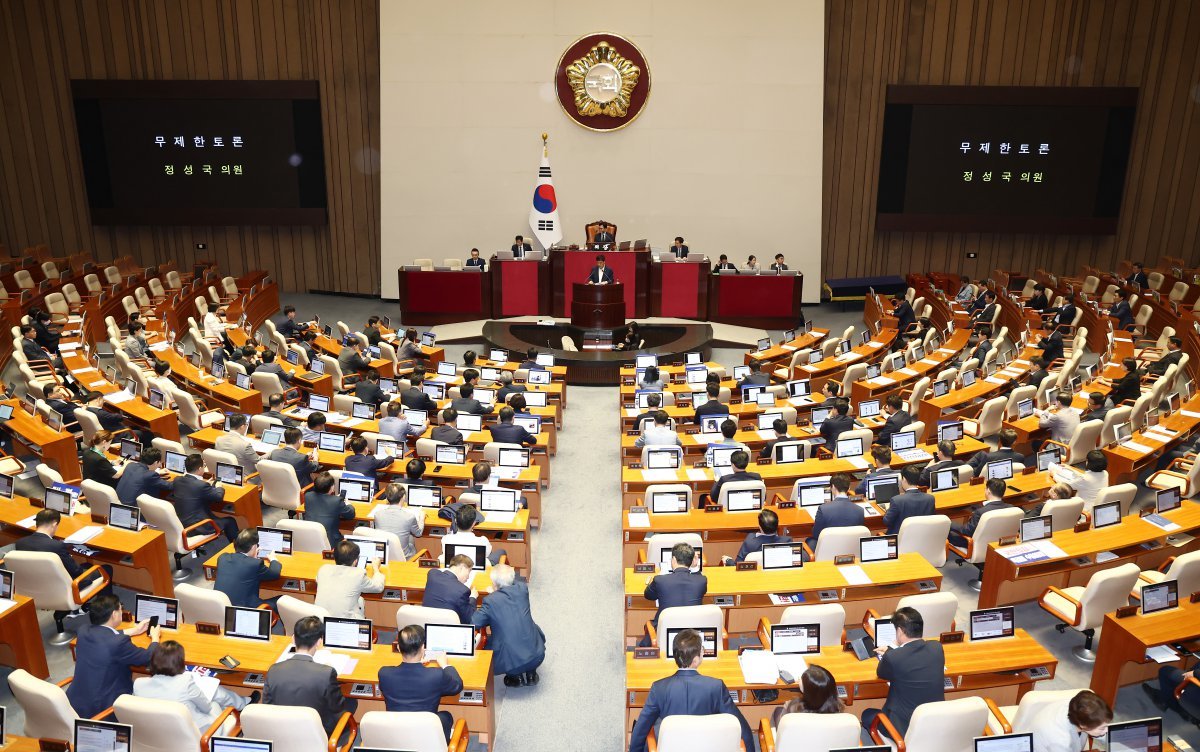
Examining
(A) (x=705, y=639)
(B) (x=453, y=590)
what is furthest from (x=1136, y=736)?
(B) (x=453, y=590)

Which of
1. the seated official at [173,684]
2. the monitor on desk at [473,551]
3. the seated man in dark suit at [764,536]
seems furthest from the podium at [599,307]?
the seated official at [173,684]

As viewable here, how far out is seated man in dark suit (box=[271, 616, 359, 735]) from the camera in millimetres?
5500

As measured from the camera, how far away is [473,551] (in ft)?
24.3

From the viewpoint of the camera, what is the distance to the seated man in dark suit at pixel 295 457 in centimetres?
936

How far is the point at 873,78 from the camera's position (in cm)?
2097

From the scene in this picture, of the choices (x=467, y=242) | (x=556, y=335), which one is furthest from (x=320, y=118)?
(x=556, y=335)

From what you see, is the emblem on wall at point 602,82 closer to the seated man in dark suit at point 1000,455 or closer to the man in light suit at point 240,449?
the man in light suit at point 240,449

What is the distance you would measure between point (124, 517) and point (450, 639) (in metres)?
3.80

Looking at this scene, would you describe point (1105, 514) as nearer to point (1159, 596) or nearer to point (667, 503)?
point (1159, 596)

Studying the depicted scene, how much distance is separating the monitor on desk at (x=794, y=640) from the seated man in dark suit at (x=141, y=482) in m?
6.28

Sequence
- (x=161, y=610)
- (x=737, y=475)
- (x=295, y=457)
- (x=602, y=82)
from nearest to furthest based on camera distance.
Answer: (x=161, y=610)
(x=737, y=475)
(x=295, y=457)
(x=602, y=82)

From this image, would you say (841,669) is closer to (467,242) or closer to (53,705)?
(53,705)

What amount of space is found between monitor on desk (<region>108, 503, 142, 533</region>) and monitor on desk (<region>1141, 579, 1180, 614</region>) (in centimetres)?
835

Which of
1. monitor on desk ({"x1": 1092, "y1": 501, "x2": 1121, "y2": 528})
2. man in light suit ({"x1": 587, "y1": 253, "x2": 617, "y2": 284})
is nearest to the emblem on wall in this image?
man in light suit ({"x1": 587, "y1": 253, "x2": 617, "y2": 284})
